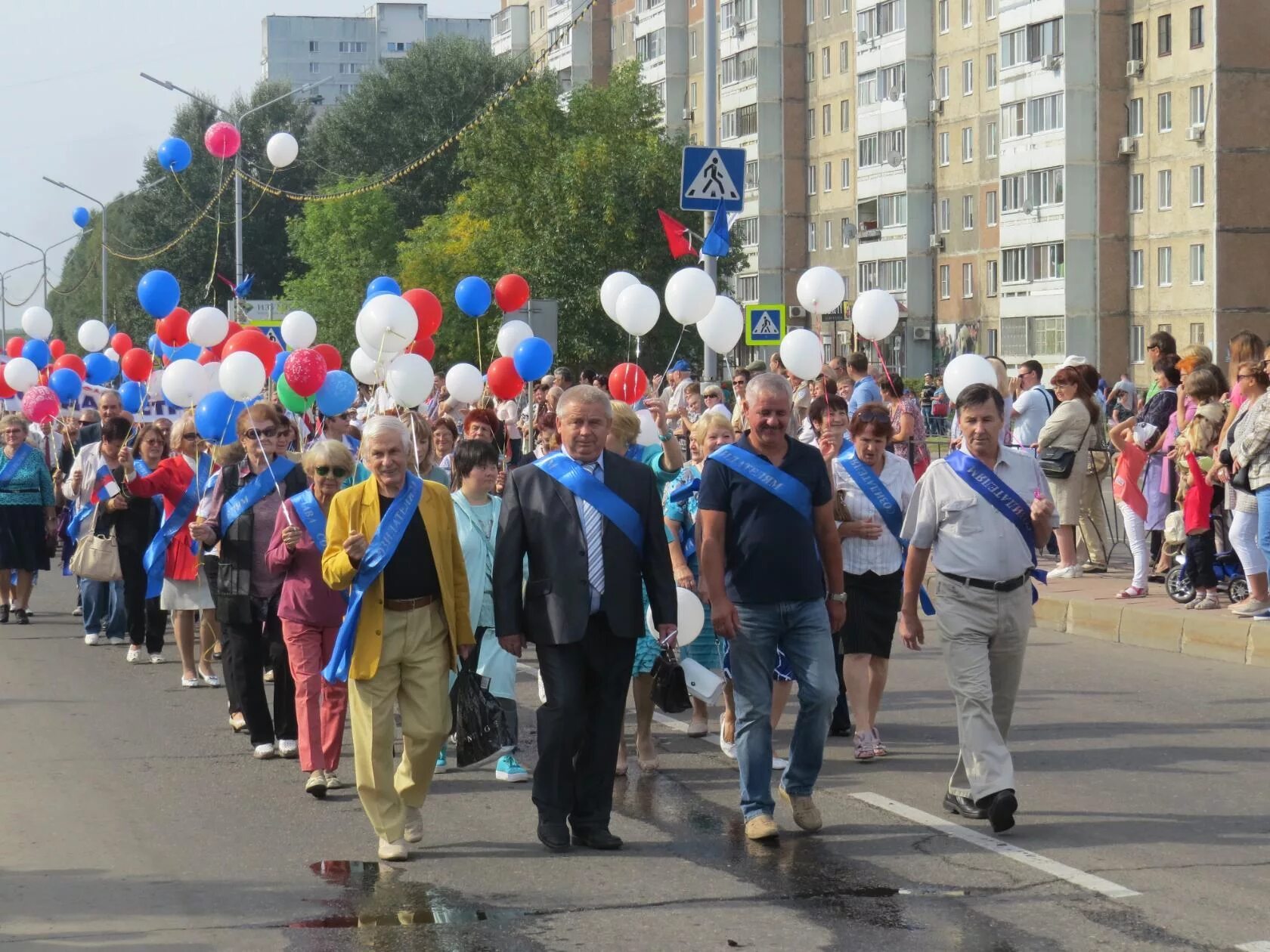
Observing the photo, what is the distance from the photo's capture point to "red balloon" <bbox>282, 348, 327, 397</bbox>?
11625 millimetres

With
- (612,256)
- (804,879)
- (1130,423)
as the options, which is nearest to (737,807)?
(804,879)

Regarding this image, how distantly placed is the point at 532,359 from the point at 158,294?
3887 millimetres

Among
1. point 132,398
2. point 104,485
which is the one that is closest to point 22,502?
point 104,485

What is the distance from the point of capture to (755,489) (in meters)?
7.51

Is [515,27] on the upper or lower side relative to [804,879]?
upper

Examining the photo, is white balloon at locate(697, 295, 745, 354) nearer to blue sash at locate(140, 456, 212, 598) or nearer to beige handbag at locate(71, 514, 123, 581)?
blue sash at locate(140, 456, 212, 598)

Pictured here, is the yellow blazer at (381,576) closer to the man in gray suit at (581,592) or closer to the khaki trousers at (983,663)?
the man in gray suit at (581,592)

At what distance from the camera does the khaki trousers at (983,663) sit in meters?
7.55

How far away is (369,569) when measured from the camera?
7461 millimetres

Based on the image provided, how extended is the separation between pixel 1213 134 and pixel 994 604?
50.5m

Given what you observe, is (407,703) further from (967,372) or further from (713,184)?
(713,184)

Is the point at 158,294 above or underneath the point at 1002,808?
above

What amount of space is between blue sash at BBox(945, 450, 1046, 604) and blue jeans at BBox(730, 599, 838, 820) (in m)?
0.79

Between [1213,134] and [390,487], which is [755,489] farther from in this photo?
[1213,134]
